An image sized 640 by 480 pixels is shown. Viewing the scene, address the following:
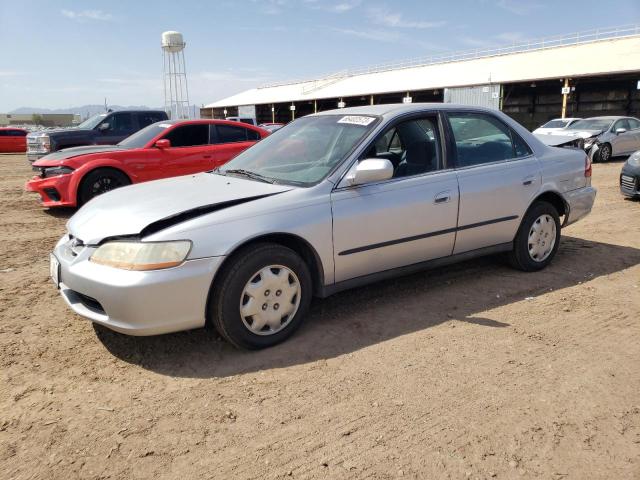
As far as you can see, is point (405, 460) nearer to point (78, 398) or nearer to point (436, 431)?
point (436, 431)

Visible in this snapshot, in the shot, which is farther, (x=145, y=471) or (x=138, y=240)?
(x=138, y=240)

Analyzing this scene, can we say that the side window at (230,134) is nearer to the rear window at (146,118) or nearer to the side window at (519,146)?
the rear window at (146,118)

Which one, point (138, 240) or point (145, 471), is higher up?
point (138, 240)

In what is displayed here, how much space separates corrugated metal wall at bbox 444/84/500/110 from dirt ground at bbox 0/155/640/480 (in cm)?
2758

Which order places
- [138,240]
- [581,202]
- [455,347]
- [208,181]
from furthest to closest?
1. [581,202]
2. [208,181]
3. [455,347]
4. [138,240]

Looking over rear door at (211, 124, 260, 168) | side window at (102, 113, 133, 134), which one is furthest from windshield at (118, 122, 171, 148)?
side window at (102, 113, 133, 134)

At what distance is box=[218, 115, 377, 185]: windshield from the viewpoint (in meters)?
3.75

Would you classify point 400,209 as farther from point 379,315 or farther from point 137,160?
point 137,160

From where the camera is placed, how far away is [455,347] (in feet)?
11.0

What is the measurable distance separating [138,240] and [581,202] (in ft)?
14.2

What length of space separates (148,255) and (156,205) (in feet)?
1.60

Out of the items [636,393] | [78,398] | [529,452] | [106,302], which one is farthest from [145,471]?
[636,393]

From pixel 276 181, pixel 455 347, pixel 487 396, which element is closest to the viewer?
pixel 487 396

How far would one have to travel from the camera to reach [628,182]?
27.5 ft
